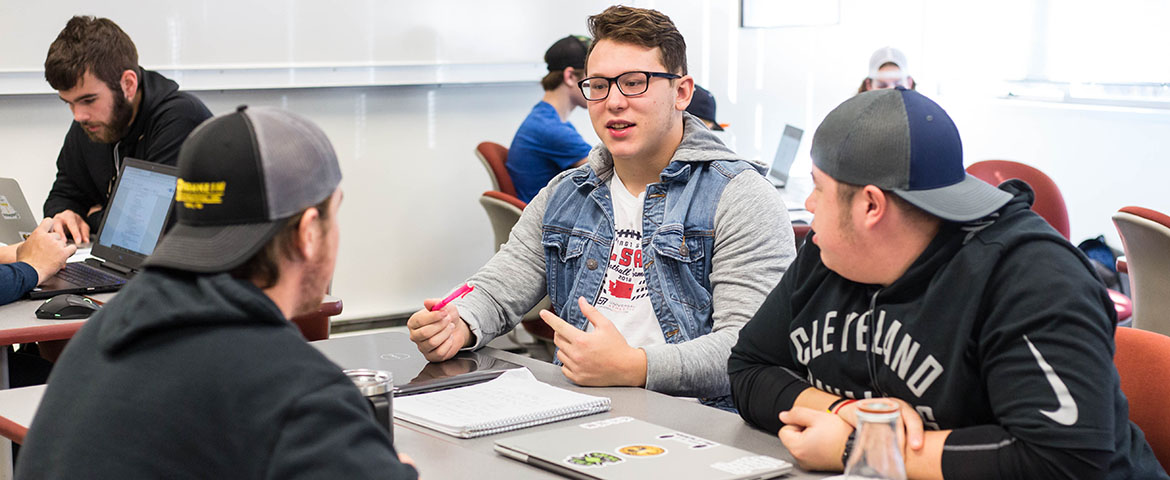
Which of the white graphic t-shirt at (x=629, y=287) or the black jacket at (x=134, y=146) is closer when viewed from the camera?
the white graphic t-shirt at (x=629, y=287)

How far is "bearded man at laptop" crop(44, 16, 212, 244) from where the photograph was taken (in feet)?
11.1

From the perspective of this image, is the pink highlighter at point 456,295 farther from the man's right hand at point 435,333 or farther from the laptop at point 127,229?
the laptop at point 127,229

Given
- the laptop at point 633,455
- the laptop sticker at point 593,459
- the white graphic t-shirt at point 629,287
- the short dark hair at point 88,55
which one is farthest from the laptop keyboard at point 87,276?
the laptop sticker at point 593,459

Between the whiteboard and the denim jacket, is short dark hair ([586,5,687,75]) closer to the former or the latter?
the denim jacket

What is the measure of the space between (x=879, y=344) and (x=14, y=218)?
10.0 feet

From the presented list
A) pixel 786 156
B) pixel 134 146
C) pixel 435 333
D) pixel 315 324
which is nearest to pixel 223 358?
pixel 435 333

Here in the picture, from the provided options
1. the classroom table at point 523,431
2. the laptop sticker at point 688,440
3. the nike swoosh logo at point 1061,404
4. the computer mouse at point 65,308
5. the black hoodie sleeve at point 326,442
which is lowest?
the computer mouse at point 65,308

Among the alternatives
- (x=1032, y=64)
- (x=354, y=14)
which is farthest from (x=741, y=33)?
Result: (x=354, y=14)

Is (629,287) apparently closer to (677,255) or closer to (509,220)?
(677,255)

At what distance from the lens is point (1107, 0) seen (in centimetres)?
477

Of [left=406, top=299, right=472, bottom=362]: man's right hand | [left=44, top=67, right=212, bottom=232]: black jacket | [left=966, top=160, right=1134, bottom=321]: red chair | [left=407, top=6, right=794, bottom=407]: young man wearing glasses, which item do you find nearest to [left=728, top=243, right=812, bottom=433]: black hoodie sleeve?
[left=407, top=6, right=794, bottom=407]: young man wearing glasses

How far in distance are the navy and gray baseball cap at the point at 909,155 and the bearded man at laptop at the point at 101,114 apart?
2.61 m

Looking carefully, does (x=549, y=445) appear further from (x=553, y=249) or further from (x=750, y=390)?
(x=553, y=249)

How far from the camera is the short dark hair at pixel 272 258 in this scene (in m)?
0.99
